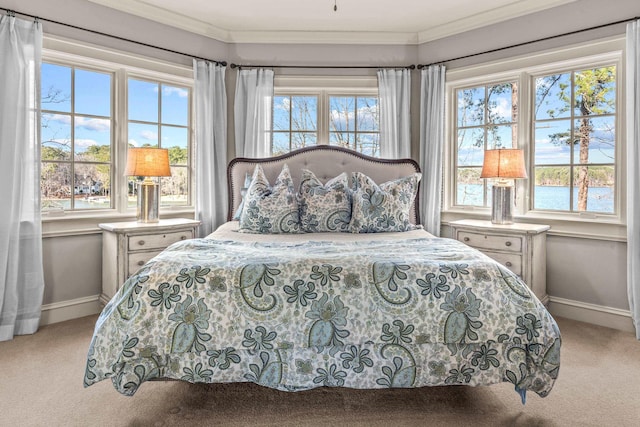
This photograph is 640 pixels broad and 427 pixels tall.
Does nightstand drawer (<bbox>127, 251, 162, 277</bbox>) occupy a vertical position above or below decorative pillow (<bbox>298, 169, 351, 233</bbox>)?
below

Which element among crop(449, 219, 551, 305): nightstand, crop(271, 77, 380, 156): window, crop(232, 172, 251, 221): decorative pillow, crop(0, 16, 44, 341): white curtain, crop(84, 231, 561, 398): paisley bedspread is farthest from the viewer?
crop(271, 77, 380, 156): window

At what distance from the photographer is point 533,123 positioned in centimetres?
369

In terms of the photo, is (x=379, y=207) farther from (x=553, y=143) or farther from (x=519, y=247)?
(x=553, y=143)

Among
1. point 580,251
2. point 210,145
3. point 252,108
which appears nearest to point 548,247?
point 580,251

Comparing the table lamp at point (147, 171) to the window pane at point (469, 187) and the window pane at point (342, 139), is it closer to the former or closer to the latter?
the window pane at point (342, 139)

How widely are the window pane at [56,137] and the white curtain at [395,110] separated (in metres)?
2.94

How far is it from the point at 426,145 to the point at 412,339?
9.50 feet


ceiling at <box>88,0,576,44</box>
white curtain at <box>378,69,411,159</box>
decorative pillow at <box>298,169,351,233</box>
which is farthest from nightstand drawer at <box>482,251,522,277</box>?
ceiling at <box>88,0,576,44</box>

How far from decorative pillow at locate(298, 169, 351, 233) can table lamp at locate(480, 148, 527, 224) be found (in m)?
1.29

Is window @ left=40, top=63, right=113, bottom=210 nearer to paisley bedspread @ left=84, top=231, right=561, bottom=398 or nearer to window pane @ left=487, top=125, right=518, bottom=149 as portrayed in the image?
paisley bedspread @ left=84, top=231, right=561, bottom=398

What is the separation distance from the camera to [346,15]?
3.92 m

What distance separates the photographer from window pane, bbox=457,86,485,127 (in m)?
4.10

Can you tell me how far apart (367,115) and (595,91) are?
6.84ft

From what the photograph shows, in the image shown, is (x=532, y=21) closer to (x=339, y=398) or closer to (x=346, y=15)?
(x=346, y=15)
